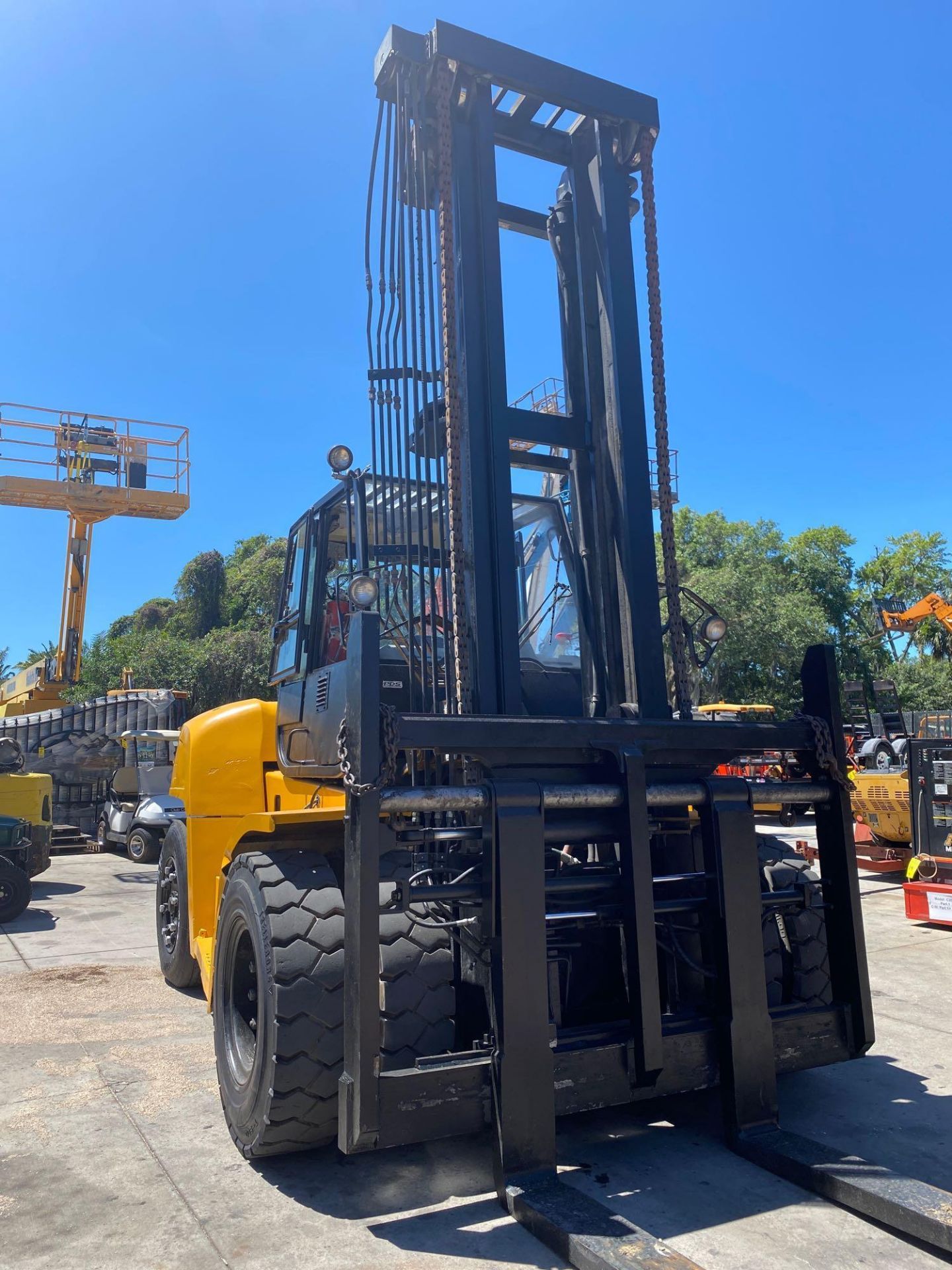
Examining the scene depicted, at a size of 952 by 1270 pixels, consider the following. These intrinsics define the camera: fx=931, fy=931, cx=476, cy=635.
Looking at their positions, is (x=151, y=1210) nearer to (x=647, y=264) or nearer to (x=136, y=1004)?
(x=136, y=1004)

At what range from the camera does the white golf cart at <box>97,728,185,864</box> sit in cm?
1597

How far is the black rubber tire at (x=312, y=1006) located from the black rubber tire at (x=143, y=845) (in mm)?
13380

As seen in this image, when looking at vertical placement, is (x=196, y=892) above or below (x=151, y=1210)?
above

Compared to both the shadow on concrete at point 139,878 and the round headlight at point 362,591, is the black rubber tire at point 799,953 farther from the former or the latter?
the shadow on concrete at point 139,878

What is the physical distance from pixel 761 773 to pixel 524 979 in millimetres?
19484

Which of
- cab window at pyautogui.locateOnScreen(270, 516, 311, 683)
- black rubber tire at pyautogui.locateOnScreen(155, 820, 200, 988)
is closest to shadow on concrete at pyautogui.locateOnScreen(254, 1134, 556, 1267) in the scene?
cab window at pyautogui.locateOnScreen(270, 516, 311, 683)

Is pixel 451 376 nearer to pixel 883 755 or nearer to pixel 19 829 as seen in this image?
pixel 19 829

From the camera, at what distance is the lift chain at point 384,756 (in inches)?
123

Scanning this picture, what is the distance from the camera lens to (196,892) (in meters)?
5.66

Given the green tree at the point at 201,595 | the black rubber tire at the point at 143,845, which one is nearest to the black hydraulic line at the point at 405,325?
the black rubber tire at the point at 143,845

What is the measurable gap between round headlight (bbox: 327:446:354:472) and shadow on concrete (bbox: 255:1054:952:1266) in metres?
2.90

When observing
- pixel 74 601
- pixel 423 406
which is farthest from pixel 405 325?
pixel 74 601

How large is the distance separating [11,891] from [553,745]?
8.94 metres

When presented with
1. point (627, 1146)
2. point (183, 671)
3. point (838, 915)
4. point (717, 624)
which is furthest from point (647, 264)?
point (183, 671)
